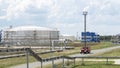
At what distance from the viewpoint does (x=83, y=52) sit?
6494 cm

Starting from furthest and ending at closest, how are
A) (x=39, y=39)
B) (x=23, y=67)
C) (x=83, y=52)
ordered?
(x=39, y=39) < (x=83, y=52) < (x=23, y=67)

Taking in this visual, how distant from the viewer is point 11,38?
445 ft

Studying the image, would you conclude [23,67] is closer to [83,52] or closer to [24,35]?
[83,52]

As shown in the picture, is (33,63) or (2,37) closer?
(33,63)

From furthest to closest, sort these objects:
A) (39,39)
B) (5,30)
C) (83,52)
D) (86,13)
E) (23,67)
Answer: (5,30) → (39,39) → (86,13) → (83,52) → (23,67)

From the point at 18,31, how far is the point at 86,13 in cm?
6628

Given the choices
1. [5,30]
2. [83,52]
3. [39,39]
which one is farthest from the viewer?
[5,30]

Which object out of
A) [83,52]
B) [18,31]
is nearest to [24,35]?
[18,31]

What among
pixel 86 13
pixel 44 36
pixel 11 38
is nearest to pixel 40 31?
pixel 44 36

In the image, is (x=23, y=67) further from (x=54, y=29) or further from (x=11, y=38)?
(x=54, y=29)

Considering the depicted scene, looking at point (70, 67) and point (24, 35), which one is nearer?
point (70, 67)

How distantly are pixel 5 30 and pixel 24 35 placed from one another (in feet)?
42.7

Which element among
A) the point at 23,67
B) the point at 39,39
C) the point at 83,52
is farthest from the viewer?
the point at 39,39

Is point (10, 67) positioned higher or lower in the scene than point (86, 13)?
lower
